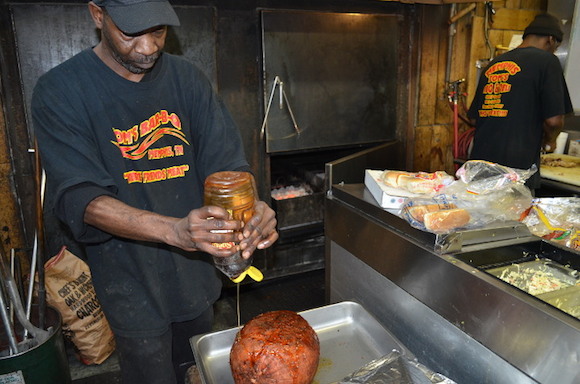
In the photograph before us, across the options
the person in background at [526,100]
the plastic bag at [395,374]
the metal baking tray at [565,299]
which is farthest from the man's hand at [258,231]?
the person in background at [526,100]

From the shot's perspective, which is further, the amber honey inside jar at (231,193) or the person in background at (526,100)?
the person in background at (526,100)

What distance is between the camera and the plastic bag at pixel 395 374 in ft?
3.47

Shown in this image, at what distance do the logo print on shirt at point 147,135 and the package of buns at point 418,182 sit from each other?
3.00ft

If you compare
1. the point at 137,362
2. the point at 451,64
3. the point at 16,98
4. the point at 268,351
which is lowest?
the point at 137,362

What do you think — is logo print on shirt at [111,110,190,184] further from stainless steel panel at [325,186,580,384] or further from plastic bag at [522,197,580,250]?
plastic bag at [522,197,580,250]

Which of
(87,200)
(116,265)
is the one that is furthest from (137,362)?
(87,200)

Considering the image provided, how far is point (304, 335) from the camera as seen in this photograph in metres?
1.14

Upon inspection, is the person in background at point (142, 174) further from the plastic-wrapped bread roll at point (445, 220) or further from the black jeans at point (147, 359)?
the plastic-wrapped bread roll at point (445, 220)

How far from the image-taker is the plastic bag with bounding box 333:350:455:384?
106 cm

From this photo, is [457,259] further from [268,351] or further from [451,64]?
[451,64]

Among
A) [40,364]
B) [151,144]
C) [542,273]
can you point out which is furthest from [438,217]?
[40,364]

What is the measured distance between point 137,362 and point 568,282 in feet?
5.05

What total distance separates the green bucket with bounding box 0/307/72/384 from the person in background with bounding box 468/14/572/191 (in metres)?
3.20

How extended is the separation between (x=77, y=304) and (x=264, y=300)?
139cm
